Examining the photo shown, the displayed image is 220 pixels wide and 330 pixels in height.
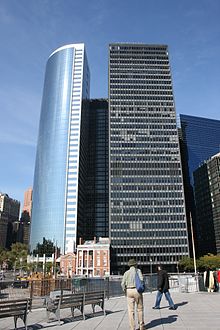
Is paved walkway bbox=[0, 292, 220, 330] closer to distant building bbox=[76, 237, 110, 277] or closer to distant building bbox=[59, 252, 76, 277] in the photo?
distant building bbox=[76, 237, 110, 277]

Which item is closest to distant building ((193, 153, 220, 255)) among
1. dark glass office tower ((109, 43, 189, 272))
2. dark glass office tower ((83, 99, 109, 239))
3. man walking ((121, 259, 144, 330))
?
dark glass office tower ((109, 43, 189, 272))

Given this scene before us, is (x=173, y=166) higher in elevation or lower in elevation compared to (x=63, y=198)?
higher

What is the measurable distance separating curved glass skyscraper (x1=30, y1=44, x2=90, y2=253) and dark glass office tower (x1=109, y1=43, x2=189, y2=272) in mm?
21818

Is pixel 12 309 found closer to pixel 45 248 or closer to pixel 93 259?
pixel 93 259

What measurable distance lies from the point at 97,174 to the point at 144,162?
52570 mm

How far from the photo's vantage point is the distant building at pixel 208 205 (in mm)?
134125

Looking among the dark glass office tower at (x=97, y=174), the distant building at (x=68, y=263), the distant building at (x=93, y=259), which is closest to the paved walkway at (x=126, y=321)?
the distant building at (x=93, y=259)

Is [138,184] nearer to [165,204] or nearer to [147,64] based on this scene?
[165,204]

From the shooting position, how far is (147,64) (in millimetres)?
148375

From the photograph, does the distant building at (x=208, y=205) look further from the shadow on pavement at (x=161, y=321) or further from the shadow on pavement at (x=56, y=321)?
the shadow on pavement at (x=161, y=321)

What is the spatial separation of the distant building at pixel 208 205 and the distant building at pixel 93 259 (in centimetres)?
5178

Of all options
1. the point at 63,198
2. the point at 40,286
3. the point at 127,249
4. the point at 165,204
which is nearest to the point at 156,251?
the point at 127,249

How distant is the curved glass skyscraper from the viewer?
13488 centimetres

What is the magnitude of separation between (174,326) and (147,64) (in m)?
150
